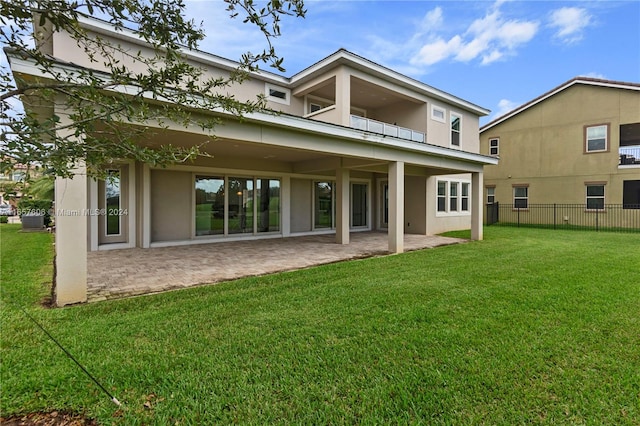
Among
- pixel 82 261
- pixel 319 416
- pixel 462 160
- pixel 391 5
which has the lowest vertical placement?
pixel 319 416

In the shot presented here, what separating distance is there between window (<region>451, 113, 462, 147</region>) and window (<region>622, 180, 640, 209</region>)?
9.54 m

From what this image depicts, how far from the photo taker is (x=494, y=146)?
22125 millimetres

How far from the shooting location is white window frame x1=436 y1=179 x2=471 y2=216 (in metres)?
16.1

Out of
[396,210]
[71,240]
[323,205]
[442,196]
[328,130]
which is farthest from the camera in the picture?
[442,196]

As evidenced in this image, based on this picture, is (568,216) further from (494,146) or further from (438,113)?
(438,113)

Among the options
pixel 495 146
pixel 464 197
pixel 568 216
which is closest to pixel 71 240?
pixel 464 197

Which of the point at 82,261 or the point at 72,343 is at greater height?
the point at 82,261

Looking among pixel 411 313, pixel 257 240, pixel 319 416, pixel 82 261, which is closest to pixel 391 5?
pixel 257 240

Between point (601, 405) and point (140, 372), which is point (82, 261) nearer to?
point (140, 372)

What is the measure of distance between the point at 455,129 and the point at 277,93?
9337 mm

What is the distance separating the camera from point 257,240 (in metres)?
12.5

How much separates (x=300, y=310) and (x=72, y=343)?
270cm

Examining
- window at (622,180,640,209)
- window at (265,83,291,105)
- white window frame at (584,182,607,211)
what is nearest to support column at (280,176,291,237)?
Answer: window at (265,83,291,105)

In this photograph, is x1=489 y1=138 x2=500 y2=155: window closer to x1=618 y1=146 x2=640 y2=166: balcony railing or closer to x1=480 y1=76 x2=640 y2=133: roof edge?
x1=480 y1=76 x2=640 y2=133: roof edge
